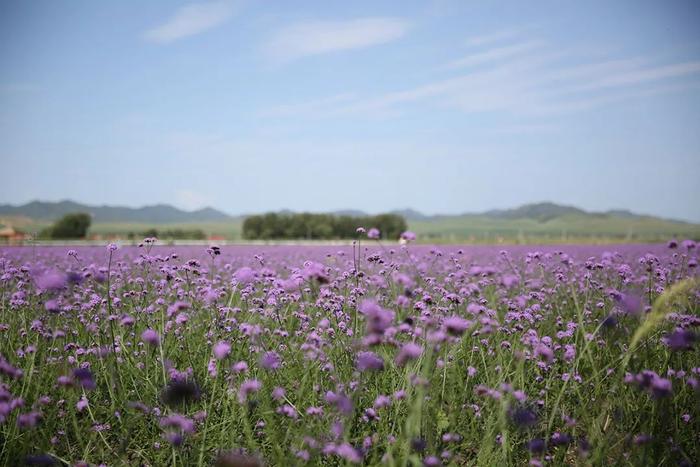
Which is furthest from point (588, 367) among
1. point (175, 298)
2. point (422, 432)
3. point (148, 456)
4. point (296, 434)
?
point (175, 298)

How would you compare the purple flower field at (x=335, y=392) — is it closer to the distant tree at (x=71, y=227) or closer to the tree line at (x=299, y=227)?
the tree line at (x=299, y=227)

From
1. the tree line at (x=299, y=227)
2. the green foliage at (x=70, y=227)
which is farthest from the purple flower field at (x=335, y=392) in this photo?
the green foliage at (x=70, y=227)

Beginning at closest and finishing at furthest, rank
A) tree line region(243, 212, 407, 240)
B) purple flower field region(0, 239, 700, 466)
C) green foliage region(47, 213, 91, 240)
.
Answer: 1. purple flower field region(0, 239, 700, 466)
2. green foliage region(47, 213, 91, 240)
3. tree line region(243, 212, 407, 240)

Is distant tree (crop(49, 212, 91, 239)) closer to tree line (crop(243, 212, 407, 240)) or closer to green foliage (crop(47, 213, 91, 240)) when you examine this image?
green foliage (crop(47, 213, 91, 240))

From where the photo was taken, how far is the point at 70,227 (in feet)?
180

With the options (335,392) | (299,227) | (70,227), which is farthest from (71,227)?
(335,392)

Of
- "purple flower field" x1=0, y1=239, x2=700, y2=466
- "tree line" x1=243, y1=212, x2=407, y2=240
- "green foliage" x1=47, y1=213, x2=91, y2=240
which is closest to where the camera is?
"purple flower field" x1=0, y1=239, x2=700, y2=466

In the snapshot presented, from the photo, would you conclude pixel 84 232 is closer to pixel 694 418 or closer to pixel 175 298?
pixel 175 298

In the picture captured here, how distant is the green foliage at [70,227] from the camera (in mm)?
52812

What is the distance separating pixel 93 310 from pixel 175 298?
0.78 m

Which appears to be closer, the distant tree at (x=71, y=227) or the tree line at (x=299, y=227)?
the distant tree at (x=71, y=227)

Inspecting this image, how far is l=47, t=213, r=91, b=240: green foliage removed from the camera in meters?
52.8

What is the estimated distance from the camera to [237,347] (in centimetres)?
403

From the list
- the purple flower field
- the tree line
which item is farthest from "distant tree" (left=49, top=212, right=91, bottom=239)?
the purple flower field
